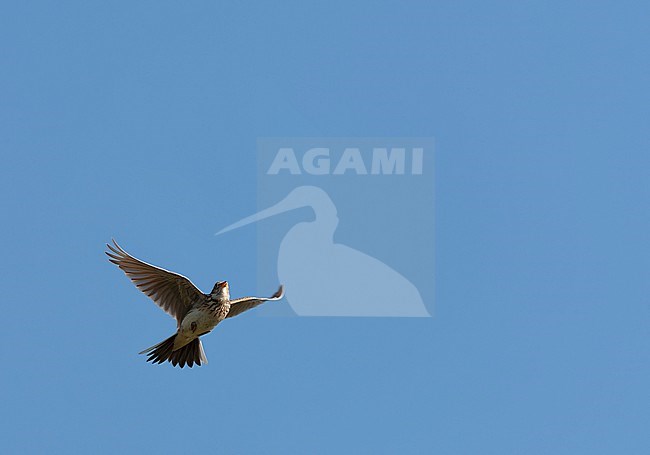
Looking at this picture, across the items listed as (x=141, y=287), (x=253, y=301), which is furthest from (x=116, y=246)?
(x=253, y=301)

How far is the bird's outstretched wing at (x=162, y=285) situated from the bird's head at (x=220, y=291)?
21 cm

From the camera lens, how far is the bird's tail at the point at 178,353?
20.0 meters

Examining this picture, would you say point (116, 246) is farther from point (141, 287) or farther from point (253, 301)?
point (253, 301)

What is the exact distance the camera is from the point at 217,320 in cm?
1977

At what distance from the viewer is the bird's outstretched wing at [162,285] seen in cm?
1948

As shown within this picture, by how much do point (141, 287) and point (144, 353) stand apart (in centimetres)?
89

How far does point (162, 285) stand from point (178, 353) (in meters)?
0.99

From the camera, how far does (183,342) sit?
19969 mm

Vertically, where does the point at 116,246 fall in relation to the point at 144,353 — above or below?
above

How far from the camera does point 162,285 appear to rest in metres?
19.8

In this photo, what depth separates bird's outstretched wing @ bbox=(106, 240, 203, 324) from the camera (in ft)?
63.9

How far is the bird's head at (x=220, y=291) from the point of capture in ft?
64.5

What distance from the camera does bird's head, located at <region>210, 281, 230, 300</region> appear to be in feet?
64.5

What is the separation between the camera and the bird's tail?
1995 cm
